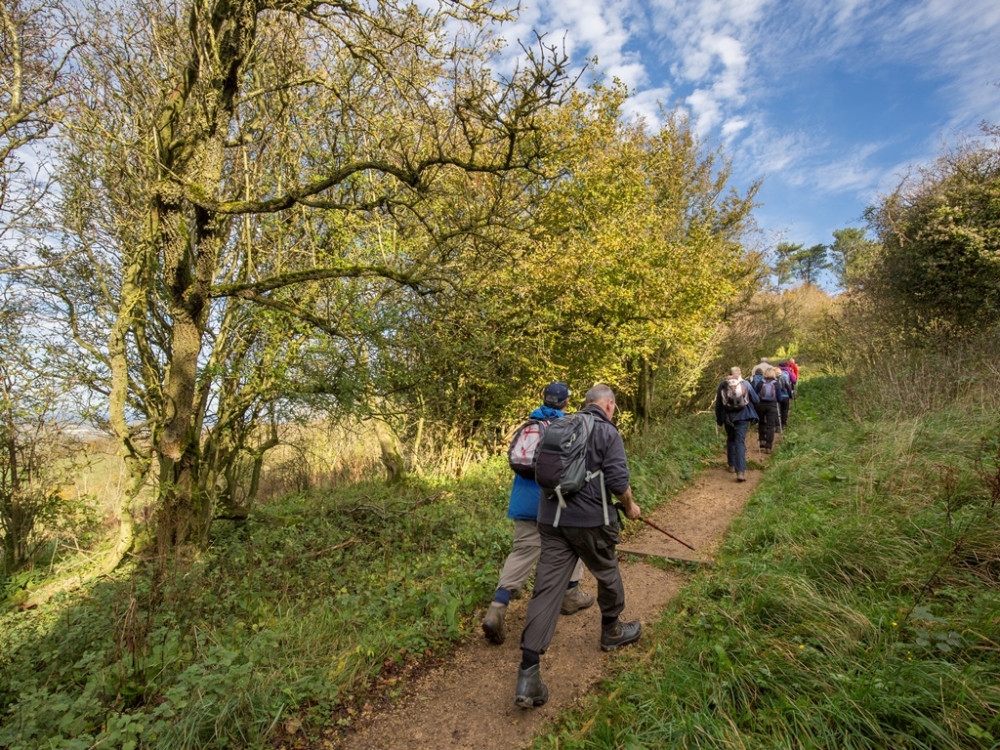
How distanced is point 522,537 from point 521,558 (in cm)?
18

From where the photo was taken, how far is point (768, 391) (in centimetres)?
1017

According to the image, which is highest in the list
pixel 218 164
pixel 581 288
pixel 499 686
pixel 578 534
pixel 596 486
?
pixel 218 164

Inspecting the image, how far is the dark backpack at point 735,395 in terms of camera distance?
8.90m

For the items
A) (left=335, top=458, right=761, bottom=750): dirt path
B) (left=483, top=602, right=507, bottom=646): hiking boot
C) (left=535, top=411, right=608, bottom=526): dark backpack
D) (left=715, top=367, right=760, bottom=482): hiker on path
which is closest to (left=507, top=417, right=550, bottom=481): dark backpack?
(left=535, top=411, right=608, bottom=526): dark backpack

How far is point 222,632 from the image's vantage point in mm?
4309

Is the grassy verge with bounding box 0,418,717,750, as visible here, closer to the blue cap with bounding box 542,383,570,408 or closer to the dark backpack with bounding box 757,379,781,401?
the blue cap with bounding box 542,383,570,408

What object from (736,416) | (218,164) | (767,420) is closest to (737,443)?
(736,416)

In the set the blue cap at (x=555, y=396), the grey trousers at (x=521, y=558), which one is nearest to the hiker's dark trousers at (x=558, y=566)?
the grey trousers at (x=521, y=558)

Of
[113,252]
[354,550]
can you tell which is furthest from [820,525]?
[113,252]

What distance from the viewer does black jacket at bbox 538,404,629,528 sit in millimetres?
3529

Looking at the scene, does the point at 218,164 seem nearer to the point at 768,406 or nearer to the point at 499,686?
the point at 499,686

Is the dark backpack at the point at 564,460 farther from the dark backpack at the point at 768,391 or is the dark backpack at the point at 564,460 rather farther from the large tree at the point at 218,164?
the dark backpack at the point at 768,391

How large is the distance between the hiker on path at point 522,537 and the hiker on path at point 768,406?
7.66m

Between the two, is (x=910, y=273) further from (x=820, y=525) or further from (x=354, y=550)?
(x=354, y=550)
